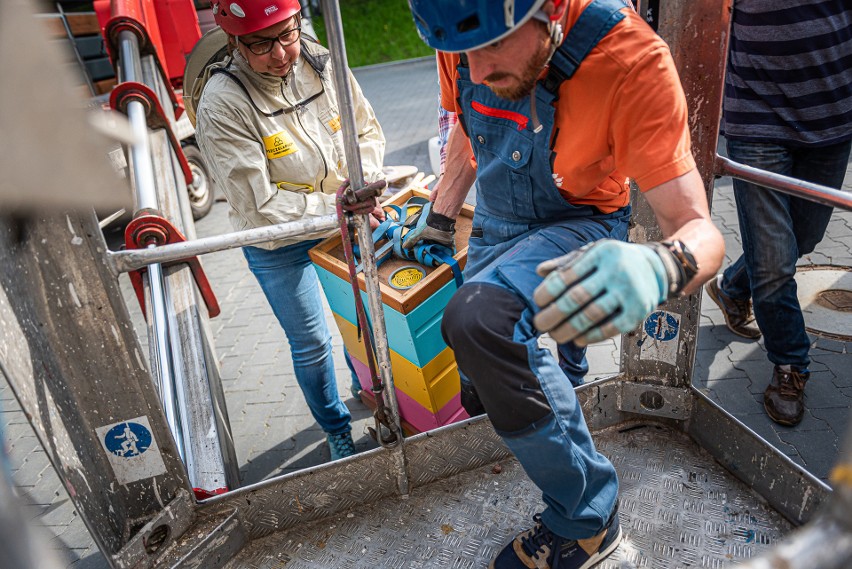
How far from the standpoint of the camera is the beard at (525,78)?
1705 mm

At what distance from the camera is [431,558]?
2.09 meters

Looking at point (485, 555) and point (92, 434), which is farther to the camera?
point (485, 555)

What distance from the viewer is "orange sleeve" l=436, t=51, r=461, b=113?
2078 mm

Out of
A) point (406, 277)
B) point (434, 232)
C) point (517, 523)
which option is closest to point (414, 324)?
point (406, 277)

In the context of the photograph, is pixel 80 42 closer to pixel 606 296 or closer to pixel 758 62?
pixel 758 62

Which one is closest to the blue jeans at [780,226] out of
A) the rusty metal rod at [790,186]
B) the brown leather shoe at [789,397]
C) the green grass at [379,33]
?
the brown leather shoe at [789,397]

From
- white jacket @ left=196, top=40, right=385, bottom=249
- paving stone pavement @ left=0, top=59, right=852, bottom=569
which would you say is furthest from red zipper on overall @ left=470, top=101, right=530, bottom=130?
paving stone pavement @ left=0, top=59, right=852, bottom=569

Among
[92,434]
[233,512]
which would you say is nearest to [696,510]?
[233,512]

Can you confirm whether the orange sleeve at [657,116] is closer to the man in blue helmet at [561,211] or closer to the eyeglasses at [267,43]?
the man in blue helmet at [561,211]

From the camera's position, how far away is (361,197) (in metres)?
Answer: 1.87

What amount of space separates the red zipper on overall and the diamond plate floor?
131cm

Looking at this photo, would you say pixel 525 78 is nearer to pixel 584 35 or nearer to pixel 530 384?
pixel 584 35

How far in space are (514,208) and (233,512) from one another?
1449 millimetres

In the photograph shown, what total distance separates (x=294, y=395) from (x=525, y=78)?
103 inches
